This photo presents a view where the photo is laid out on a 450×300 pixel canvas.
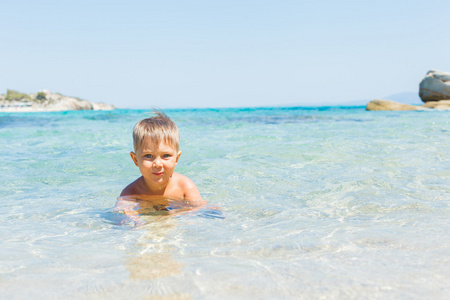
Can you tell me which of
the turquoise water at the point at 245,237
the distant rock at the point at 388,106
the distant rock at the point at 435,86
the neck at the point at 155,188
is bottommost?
the turquoise water at the point at 245,237

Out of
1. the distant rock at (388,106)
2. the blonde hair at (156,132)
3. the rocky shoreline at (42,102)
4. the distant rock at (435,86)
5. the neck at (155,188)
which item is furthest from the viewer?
the rocky shoreline at (42,102)

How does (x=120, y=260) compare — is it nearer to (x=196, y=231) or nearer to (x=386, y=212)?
(x=196, y=231)

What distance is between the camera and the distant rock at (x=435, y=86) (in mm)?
35594

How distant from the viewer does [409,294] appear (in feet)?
5.44

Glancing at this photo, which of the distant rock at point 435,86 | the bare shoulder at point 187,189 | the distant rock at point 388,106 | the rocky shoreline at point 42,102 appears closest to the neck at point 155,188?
the bare shoulder at point 187,189

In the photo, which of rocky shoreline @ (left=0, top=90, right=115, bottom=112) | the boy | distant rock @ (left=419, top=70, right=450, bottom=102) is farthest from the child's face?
rocky shoreline @ (left=0, top=90, right=115, bottom=112)

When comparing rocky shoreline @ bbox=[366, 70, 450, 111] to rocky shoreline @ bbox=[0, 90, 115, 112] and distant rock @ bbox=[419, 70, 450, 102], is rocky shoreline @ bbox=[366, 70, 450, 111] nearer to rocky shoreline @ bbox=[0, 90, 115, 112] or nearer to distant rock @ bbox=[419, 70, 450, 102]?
distant rock @ bbox=[419, 70, 450, 102]

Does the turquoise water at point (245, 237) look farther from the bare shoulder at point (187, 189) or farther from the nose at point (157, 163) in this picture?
the nose at point (157, 163)

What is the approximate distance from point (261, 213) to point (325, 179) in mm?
1718

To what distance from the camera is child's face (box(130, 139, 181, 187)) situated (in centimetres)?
339

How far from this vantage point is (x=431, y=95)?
37.0 meters

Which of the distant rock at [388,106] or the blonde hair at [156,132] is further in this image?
the distant rock at [388,106]

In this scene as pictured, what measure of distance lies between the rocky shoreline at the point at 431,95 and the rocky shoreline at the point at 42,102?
84.5 m

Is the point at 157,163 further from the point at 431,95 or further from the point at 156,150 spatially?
the point at 431,95
